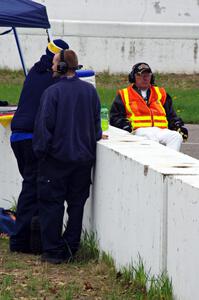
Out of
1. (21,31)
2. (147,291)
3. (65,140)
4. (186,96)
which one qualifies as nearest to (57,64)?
(65,140)

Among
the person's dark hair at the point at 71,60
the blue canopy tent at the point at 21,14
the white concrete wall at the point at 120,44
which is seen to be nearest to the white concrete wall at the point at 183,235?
the person's dark hair at the point at 71,60

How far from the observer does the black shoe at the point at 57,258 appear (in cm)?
847

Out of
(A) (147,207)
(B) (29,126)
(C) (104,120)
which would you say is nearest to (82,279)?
(A) (147,207)

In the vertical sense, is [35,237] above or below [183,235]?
below

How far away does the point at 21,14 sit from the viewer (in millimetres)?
11516

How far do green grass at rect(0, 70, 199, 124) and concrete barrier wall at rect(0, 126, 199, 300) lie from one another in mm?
12836

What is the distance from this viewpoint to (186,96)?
23.2 m

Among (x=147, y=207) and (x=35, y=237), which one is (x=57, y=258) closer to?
(x=35, y=237)

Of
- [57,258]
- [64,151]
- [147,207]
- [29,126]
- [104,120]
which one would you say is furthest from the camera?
[104,120]

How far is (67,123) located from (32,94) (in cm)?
73

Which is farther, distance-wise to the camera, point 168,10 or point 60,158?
point 168,10

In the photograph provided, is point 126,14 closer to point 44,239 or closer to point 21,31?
point 21,31

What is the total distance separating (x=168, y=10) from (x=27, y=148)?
19.5 metres

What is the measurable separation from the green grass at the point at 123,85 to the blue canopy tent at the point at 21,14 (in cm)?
928
